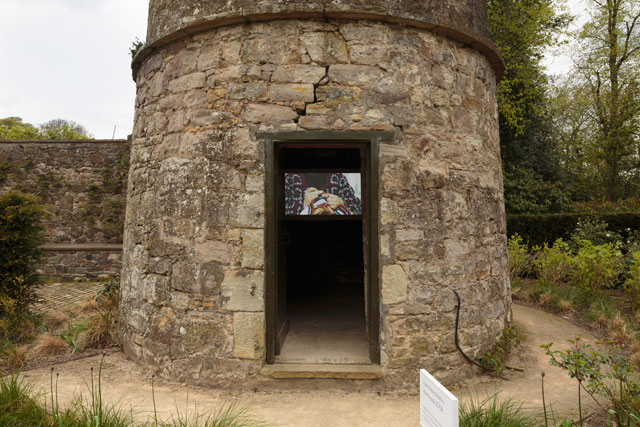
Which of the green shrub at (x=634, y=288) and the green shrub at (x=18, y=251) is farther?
the green shrub at (x=634, y=288)

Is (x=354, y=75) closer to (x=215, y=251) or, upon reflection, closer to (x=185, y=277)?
(x=215, y=251)

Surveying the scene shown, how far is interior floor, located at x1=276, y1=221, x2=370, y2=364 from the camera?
426 cm

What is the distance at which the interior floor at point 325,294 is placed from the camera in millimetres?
4258

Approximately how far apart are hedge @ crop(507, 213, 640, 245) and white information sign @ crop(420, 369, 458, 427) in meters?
9.02

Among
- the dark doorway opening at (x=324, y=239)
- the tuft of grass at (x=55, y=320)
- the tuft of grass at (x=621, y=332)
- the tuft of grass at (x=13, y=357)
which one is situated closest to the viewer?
the tuft of grass at (x=13, y=357)

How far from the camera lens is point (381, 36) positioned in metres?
3.81

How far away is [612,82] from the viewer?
1508 centimetres

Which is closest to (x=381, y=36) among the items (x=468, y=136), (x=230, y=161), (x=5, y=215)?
(x=468, y=136)

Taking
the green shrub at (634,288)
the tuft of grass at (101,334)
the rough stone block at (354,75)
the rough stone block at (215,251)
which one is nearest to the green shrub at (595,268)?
the green shrub at (634,288)

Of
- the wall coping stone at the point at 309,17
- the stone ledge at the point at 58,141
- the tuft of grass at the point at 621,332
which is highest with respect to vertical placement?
the stone ledge at the point at 58,141

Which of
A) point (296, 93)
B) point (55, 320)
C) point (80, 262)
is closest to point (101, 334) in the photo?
point (55, 320)

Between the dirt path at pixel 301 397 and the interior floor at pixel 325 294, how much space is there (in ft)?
1.64

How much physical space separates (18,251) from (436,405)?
6.10 meters

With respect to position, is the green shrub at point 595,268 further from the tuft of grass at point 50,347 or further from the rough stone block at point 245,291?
the tuft of grass at point 50,347
